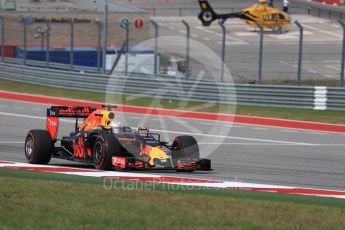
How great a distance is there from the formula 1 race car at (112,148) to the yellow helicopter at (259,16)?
40078 mm

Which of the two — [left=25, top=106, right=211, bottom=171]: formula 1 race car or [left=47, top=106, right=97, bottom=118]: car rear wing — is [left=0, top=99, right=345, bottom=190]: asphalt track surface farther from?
[left=47, top=106, right=97, bottom=118]: car rear wing

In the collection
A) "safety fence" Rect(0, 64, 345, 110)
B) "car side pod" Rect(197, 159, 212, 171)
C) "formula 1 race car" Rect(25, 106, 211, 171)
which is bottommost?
"car side pod" Rect(197, 159, 212, 171)

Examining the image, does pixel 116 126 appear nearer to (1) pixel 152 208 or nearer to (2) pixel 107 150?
(2) pixel 107 150

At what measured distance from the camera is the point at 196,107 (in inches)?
1273

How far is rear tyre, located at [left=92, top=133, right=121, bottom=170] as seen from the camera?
14.6 metres

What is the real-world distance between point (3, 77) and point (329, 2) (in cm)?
2329

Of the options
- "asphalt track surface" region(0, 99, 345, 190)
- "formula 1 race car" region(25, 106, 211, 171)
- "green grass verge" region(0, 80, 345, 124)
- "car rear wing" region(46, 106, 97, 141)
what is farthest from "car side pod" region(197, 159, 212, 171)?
"green grass verge" region(0, 80, 345, 124)

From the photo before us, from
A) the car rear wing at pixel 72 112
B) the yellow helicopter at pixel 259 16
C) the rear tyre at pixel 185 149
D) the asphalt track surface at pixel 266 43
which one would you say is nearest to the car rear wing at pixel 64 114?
the car rear wing at pixel 72 112

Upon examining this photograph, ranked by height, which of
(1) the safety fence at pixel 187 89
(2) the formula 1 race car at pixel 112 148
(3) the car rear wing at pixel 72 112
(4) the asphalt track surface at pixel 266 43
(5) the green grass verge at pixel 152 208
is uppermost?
(4) the asphalt track surface at pixel 266 43

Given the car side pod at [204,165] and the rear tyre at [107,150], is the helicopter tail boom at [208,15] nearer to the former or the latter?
the car side pod at [204,165]

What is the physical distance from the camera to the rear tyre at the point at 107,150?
14578mm

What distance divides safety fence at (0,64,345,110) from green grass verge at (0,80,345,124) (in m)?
0.29

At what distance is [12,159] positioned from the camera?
16562 mm

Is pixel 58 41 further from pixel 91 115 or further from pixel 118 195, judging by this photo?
pixel 118 195
